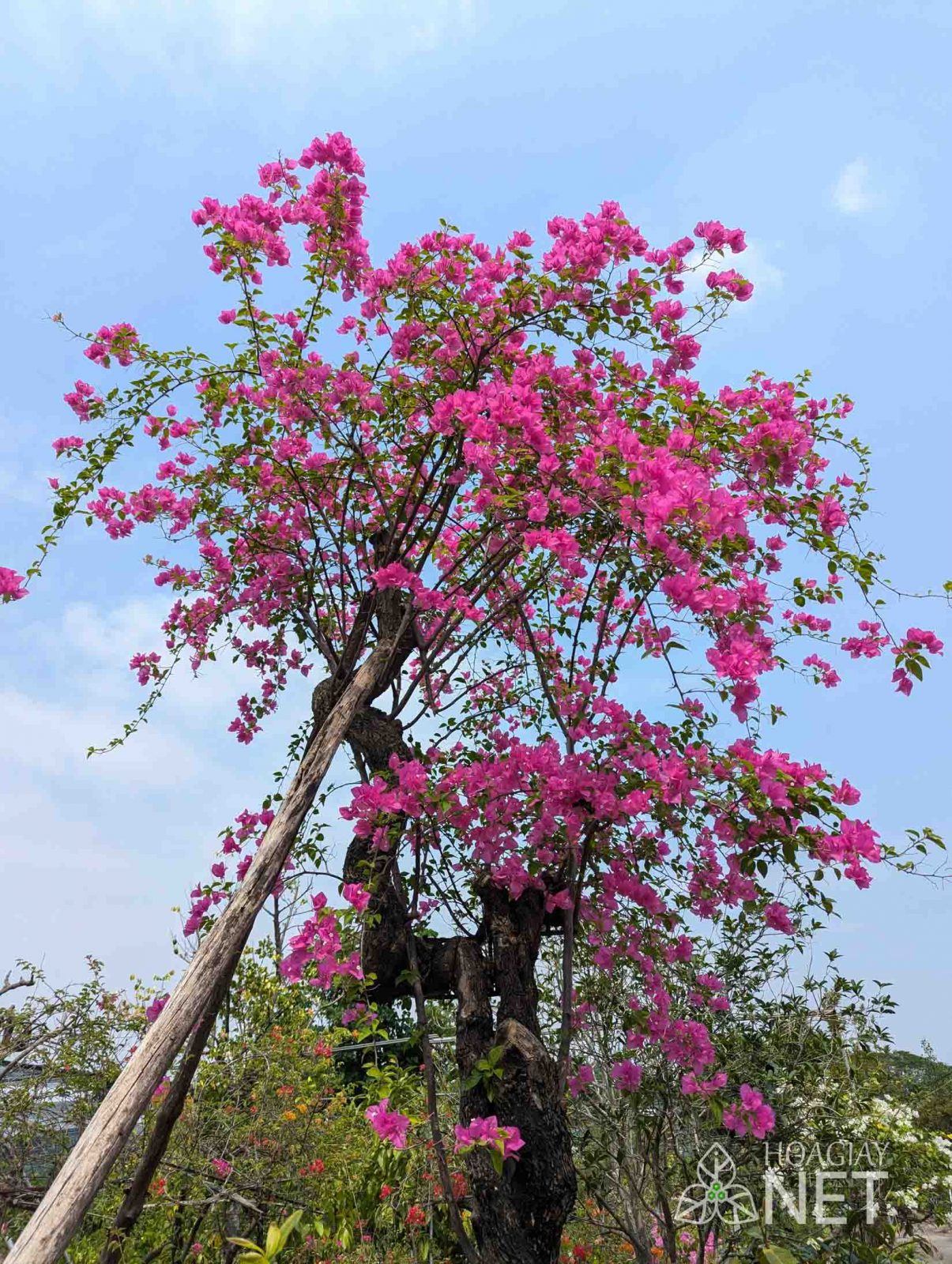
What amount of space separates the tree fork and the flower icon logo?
2964 millimetres

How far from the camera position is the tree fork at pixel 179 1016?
2342 millimetres

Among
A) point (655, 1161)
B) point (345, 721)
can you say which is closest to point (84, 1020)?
point (345, 721)

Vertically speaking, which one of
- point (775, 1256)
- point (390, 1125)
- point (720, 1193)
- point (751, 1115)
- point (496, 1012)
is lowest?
point (775, 1256)

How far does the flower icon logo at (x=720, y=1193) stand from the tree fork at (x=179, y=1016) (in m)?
2.96

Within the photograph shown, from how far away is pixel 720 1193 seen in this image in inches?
181

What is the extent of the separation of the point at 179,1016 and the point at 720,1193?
3299 mm

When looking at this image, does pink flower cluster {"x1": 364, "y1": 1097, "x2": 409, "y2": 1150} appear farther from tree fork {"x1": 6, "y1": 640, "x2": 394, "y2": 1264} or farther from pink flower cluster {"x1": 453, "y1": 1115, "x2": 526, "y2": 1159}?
tree fork {"x1": 6, "y1": 640, "x2": 394, "y2": 1264}

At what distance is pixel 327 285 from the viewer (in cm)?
430

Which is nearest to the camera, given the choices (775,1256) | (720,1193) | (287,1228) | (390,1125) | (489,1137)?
(287,1228)

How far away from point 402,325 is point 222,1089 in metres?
4.69

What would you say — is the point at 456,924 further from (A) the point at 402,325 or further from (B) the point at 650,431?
(A) the point at 402,325

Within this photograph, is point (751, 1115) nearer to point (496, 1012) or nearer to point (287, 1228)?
point (496, 1012)
